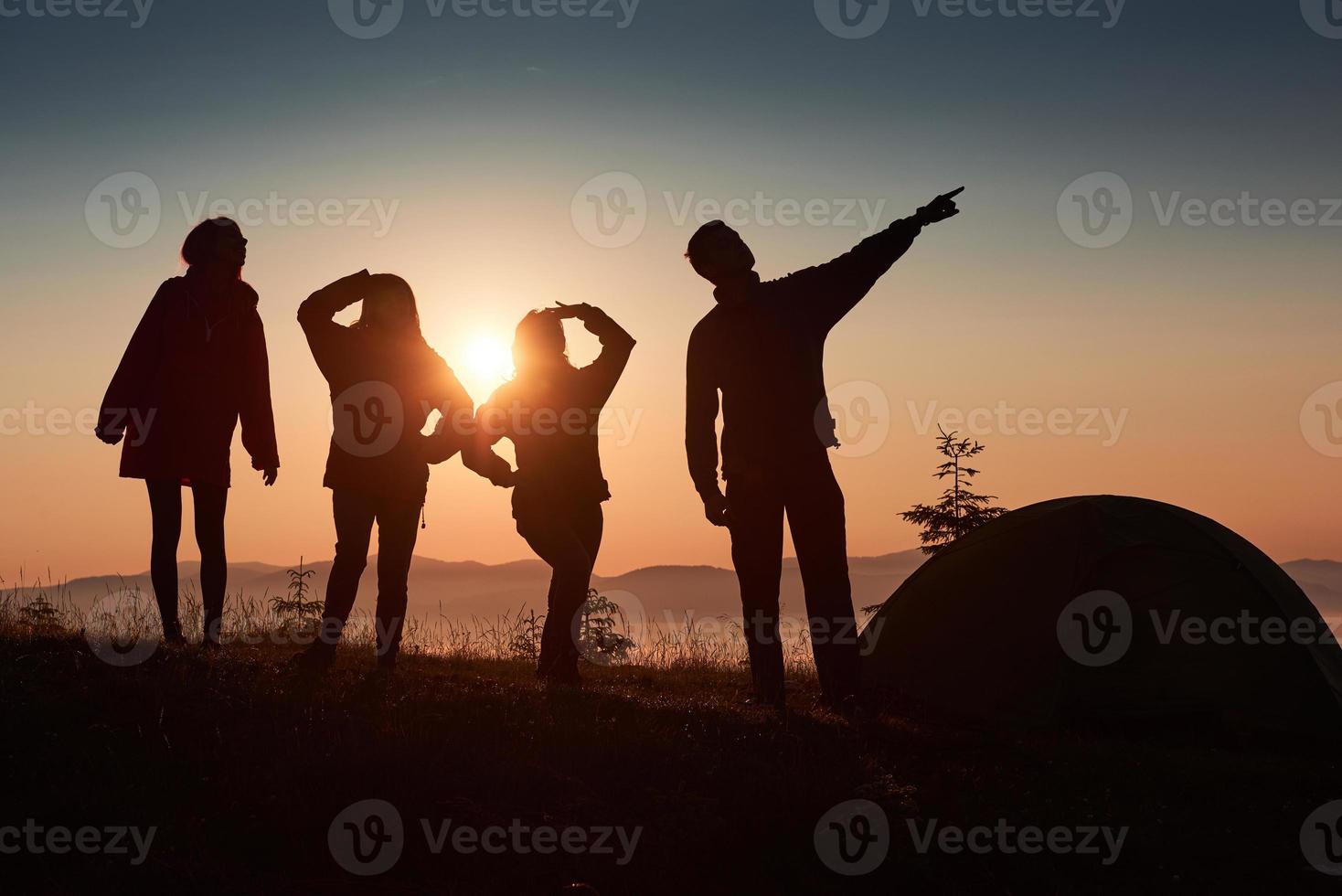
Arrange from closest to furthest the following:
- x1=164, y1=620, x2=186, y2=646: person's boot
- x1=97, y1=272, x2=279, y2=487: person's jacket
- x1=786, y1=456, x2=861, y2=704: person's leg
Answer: x1=786, y1=456, x2=861, y2=704: person's leg < x1=97, y1=272, x2=279, y2=487: person's jacket < x1=164, y1=620, x2=186, y2=646: person's boot

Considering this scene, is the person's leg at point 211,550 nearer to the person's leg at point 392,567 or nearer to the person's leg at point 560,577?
the person's leg at point 392,567

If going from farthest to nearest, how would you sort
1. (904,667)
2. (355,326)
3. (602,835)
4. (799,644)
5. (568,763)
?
(799,644)
(904,667)
(355,326)
(568,763)
(602,835)

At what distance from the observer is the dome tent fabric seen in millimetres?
8352

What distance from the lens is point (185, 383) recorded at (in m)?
8.65

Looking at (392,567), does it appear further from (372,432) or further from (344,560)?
(372,432)

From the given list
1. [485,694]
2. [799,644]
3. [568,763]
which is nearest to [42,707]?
[485,694]

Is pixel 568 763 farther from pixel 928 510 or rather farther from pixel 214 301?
pixel 928 510

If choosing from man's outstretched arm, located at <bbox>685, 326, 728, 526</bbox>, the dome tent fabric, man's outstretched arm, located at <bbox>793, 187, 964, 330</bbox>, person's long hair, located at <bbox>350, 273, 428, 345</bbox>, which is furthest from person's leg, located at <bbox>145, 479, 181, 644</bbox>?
the dome tent fabric

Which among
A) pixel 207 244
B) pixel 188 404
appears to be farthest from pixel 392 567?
pixel 207 244

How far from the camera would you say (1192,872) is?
5.49m

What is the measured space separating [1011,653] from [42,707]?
273 inches

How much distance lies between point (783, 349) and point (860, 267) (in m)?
0.86

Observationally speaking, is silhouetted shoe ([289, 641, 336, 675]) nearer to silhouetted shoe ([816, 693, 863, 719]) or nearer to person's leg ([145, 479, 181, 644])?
person's leg ([145, 479, 181, 644])

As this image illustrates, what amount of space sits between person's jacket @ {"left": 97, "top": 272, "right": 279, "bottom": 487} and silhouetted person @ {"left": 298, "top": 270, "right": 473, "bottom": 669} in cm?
107
